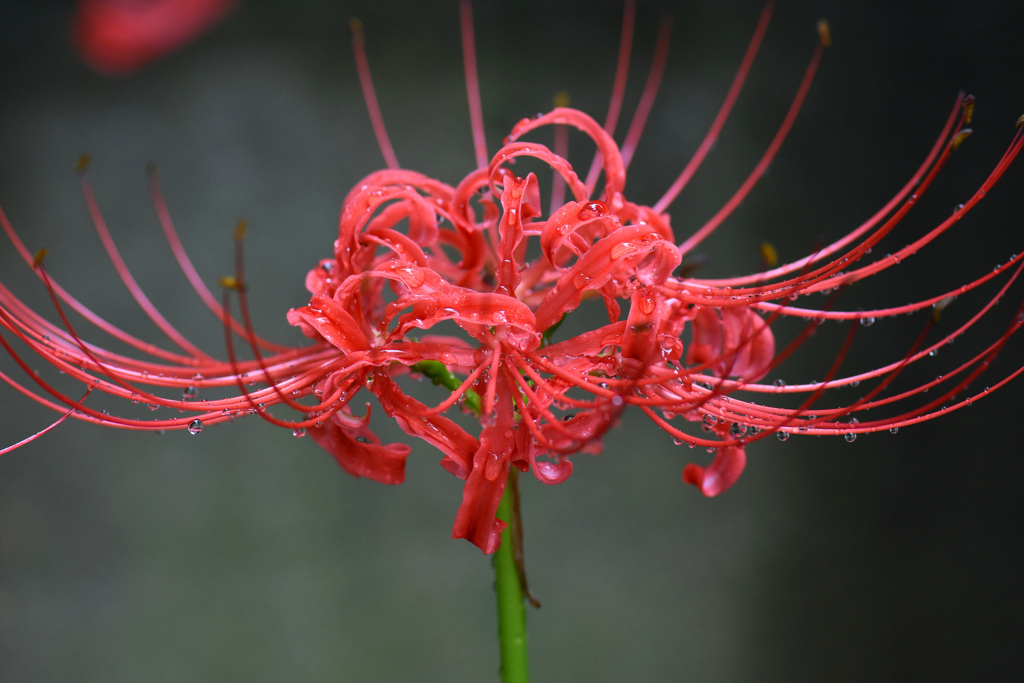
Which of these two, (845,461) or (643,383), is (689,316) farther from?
(845,461)

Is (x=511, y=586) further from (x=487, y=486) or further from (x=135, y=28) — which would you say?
(x=135, y=28)

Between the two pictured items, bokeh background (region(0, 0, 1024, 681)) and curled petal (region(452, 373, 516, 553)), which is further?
bokeh background (region(0, 0, 1024, 681))

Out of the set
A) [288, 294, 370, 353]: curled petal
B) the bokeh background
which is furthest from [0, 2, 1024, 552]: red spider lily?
the bokeh background

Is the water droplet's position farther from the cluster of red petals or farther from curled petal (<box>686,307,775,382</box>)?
curled petal (<box>686,307,775,382</box>)

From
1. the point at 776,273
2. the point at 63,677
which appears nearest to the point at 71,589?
the point at 63,677

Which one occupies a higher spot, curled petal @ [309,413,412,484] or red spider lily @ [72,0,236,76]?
red spider lily @ [72,0,236,76]

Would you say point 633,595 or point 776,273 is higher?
point 776,273
